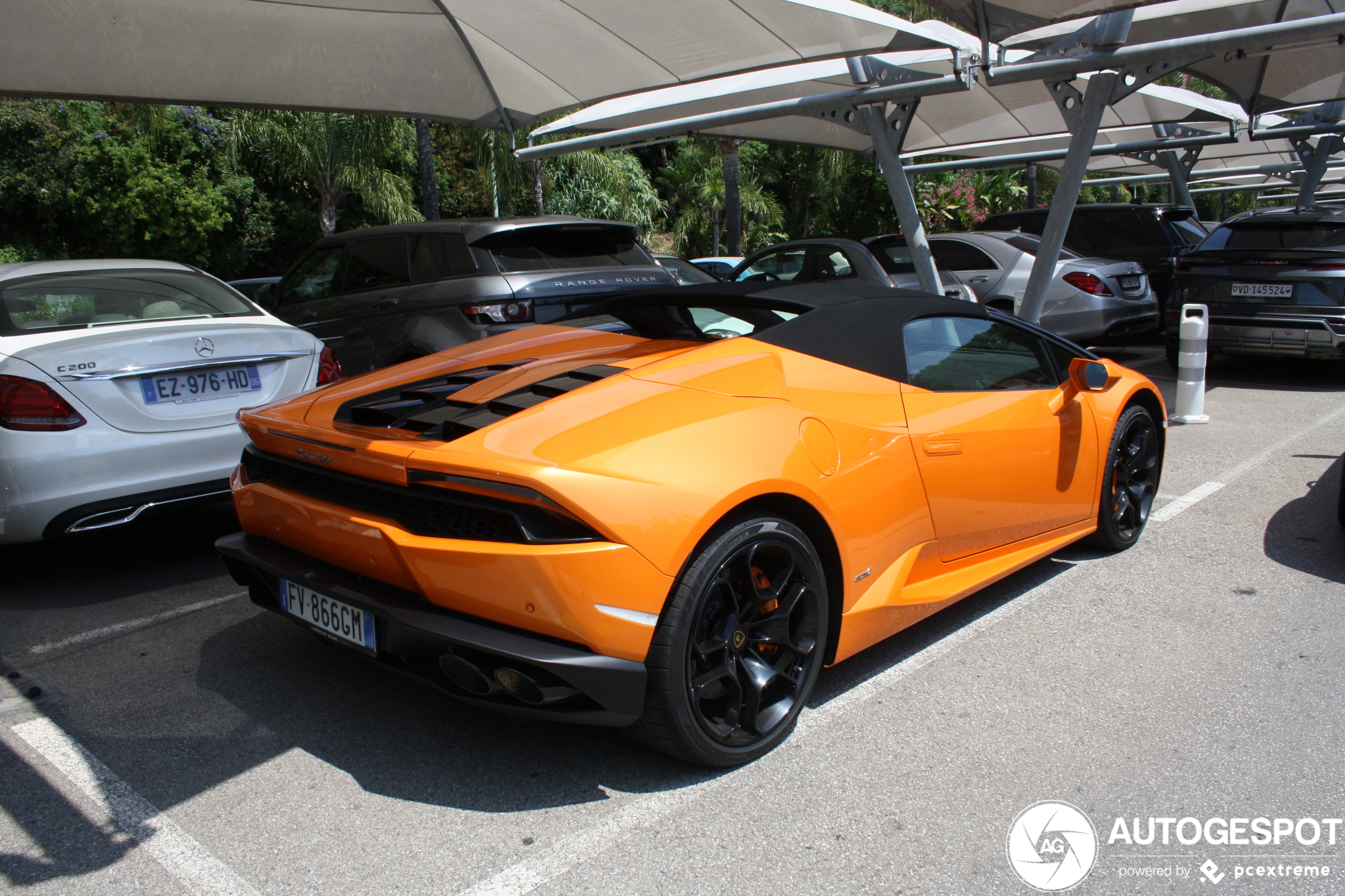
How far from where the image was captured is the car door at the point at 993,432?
3404mm

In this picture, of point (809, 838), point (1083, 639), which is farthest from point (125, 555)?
point (1083, 639)

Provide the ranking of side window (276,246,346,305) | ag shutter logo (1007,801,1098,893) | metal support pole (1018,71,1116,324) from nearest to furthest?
ag shutter logo (1007,801,1098,893)
side window (276,246,346,305)
metal support pole (1018,71,1116,324)

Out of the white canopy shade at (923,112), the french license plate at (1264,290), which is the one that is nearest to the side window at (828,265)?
the white canopy shade at (923,112)

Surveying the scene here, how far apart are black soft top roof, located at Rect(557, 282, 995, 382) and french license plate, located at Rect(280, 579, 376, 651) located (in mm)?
1530

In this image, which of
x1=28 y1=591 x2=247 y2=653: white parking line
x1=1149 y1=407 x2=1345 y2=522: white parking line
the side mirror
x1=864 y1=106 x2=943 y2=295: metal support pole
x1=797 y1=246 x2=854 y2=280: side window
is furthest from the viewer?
x1=797 y1=246 x2=854 y2=280: side window

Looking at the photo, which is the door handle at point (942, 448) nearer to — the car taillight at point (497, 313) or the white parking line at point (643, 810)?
the white parking line at point (643, 810)

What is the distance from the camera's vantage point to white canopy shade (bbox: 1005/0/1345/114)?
8.76 metres

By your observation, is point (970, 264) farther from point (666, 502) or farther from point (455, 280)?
point (666, 502)

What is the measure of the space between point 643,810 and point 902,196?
8.10 metres

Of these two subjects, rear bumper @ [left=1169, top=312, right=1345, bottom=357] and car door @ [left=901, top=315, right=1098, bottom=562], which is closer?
car door @ [left=901, top=315, right=1098, bottom=562]

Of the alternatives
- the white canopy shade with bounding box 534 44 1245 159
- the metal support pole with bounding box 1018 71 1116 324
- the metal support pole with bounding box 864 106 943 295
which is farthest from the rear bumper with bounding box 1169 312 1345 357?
the white canopy shade with bounding box 534 44 1245 159

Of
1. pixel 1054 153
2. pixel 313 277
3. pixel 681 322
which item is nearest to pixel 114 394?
pixel 681 322

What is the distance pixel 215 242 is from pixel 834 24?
21.5 meters

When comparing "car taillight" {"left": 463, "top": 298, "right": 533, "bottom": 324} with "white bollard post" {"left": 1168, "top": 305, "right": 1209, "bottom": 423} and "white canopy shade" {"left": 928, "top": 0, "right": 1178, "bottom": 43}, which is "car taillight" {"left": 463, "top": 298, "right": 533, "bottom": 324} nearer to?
"white canopy shade" {"left": 928, "top": 0, "right": 1178, "bottom": 43}
